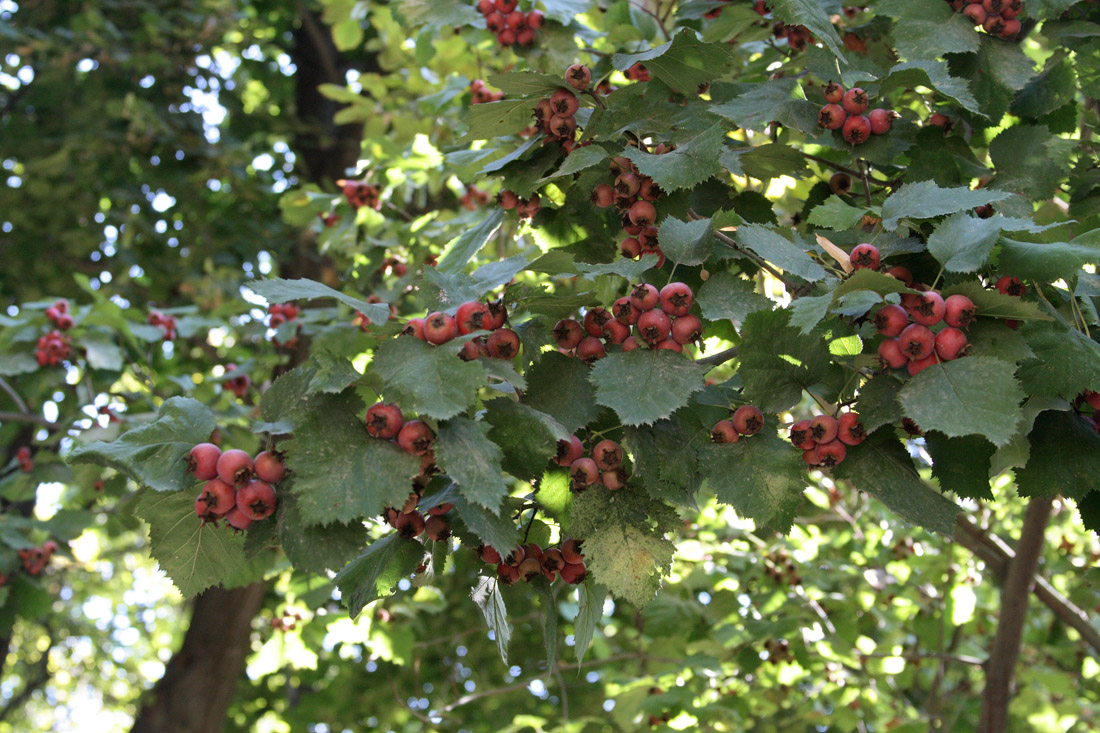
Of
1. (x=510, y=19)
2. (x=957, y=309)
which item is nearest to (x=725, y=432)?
(x=957, y=309)

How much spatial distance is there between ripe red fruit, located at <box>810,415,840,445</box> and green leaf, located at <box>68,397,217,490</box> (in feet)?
3.93

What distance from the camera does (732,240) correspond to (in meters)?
1.94

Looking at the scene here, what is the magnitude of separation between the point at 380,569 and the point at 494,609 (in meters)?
0.35

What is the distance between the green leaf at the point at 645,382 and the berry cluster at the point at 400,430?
0.32 meters

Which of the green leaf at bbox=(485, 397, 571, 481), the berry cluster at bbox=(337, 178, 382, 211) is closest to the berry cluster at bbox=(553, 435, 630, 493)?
the green leaf at bbox=(485, 397, 571, 481)

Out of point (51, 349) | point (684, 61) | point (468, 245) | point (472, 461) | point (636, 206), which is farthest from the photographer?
point (51, 349)

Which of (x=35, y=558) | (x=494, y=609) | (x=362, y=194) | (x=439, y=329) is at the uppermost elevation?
(x=439, y=329)

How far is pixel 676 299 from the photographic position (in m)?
1.73

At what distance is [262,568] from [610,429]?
172 cm

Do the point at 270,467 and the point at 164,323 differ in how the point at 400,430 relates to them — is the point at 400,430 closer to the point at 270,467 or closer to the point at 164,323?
the point at 270,467

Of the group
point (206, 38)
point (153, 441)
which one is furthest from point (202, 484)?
point (206, 38)

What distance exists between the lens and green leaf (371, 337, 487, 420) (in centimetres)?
144

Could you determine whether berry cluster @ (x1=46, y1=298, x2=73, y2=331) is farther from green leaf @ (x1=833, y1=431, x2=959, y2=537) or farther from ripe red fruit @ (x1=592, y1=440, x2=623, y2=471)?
green leaf @ (x1=833, y1=431, x2=959, y2=537)

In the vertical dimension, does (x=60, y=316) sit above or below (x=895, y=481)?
below
